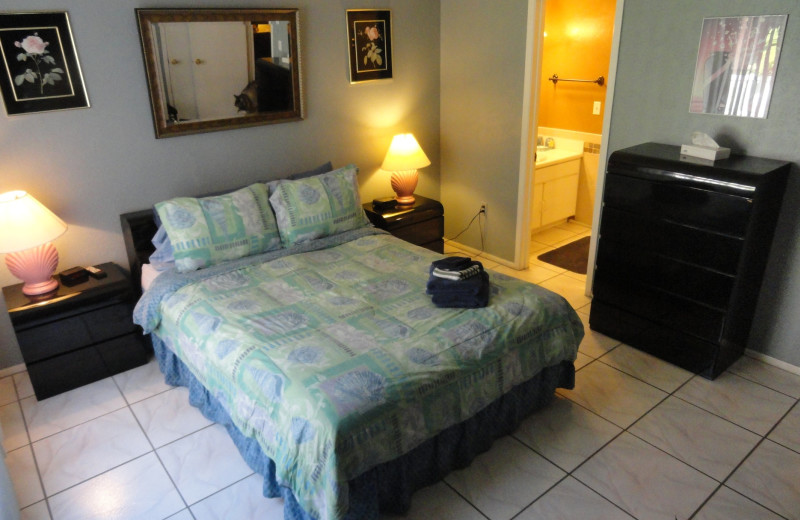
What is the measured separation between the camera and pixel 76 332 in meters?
3.01

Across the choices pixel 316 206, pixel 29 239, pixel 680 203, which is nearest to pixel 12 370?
pixel 29 239

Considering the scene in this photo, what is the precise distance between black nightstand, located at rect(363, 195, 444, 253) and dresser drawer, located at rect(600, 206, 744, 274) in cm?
137

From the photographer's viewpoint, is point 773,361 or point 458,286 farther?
point 773,361

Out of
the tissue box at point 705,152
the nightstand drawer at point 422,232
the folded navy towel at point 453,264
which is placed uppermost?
the tissue box at point 705,152

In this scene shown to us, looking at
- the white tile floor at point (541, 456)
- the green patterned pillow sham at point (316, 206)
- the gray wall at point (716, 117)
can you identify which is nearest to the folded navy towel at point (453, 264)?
the white tile floor at point (541, 456)

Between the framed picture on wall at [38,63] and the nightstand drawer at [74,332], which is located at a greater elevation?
the framed picture on wall at [38,63]

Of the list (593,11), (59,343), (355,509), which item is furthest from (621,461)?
(593,11)

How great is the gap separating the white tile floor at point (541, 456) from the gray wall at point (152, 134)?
0.92 metres

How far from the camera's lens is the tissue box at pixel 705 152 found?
2.87 meters

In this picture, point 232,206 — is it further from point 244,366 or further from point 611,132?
point 611,132

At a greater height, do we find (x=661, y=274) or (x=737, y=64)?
(x=737, y=64)

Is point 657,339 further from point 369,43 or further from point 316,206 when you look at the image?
point 369,43

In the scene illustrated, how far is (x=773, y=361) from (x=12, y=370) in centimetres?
445

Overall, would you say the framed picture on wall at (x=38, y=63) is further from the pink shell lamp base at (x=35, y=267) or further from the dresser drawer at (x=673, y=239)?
the dresser drawer at (x=673, y=239)
